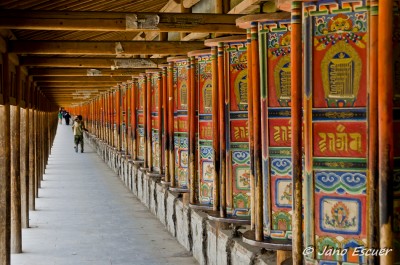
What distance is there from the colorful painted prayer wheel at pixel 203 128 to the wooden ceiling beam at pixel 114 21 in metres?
0.69

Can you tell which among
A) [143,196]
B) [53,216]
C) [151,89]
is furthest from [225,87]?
[143,196]

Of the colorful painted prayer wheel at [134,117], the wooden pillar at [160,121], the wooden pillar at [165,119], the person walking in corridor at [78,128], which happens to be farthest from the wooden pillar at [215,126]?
the person walking in corridor at [78,128]

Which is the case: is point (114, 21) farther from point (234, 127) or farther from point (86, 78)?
point (86, 78)

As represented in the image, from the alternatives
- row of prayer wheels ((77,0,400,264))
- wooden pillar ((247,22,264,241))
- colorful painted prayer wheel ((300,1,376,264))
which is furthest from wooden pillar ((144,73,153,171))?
colorful painted prayer wheel ((300,1,376,264))

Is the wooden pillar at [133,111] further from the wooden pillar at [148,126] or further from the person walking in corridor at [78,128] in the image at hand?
the person walking in corridor at [78,128]

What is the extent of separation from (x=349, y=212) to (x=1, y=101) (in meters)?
5.27

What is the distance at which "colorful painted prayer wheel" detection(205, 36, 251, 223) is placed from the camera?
7.49m

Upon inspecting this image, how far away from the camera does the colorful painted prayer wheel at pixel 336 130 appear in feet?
14.9

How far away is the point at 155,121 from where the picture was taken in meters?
13.5

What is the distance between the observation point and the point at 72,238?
1127cm

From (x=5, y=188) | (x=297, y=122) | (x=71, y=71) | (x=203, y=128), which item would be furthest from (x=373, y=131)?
(x=71, y=71)

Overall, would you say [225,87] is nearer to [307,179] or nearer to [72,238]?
[307,179]

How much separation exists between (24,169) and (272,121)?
7211mm

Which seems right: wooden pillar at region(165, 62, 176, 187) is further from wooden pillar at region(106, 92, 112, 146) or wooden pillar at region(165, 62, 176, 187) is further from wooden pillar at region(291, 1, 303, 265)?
wooden pillar at region(106, 92, 112, 146)
